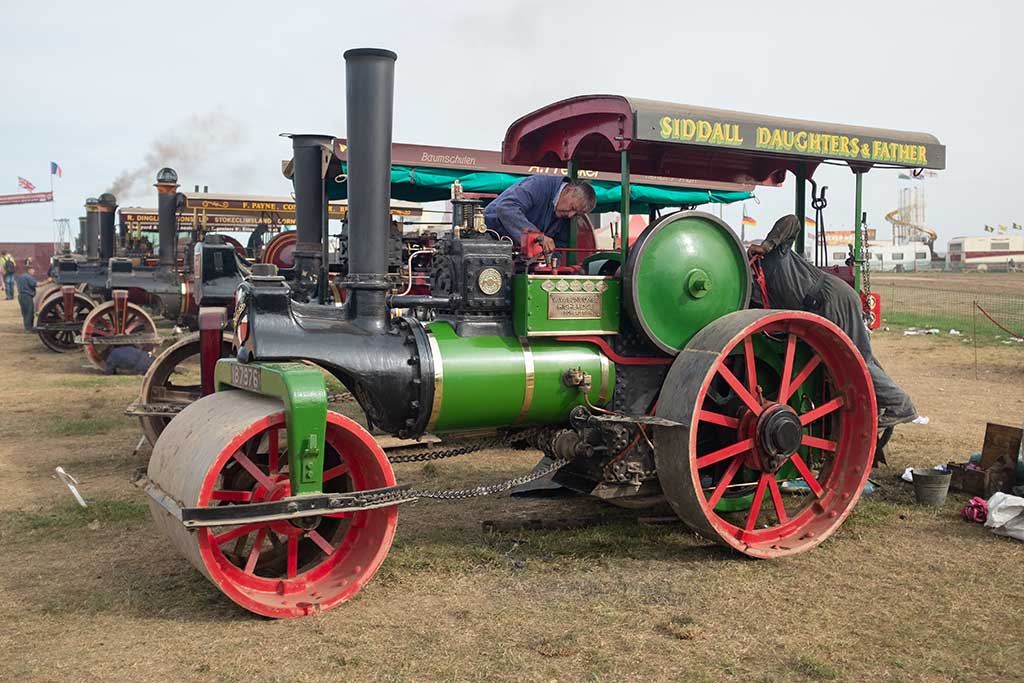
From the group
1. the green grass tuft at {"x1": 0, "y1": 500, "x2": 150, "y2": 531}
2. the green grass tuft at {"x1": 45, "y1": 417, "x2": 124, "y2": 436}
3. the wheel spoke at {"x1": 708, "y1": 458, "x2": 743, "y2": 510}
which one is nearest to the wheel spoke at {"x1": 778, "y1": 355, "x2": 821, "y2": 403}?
the wheel spoke at {"x1": 708, "y1": 458, "x2": 743, "y2": 510}

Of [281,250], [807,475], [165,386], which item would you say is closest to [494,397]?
[807,475]

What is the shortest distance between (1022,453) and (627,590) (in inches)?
99.9

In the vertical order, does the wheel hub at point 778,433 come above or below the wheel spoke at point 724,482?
above

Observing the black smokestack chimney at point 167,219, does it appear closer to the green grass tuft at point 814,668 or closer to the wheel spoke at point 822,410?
the wheel spoke at point 822,410

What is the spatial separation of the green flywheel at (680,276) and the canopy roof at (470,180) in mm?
4416

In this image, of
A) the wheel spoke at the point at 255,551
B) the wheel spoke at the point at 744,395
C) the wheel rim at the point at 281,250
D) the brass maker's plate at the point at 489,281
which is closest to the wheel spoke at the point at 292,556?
the wheel spoke at the point at 255,551

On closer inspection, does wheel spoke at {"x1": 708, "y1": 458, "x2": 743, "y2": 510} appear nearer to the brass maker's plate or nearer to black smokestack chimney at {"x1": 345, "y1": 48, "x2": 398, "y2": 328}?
the brass maker's plate

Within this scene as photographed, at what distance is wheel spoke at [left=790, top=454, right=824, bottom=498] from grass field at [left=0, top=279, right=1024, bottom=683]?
0.25 meters

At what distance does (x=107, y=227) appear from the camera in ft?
47.7

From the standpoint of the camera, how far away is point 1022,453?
16.1 feet

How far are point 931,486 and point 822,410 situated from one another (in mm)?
1024

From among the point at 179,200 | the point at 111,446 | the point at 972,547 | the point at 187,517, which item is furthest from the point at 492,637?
the point at 179,200

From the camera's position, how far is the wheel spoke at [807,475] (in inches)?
174

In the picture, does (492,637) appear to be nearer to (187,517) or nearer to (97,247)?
(187,517)
